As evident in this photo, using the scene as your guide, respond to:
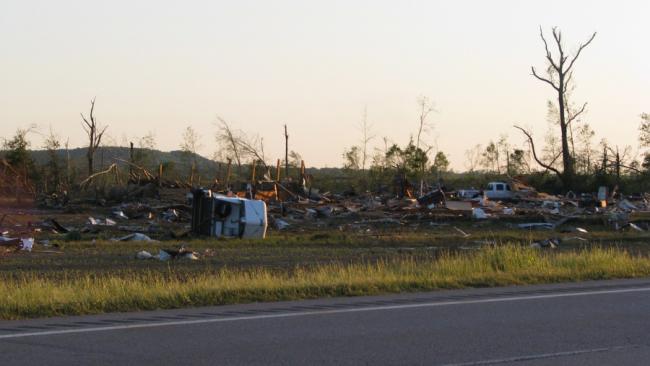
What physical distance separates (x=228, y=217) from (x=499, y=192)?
33.6m

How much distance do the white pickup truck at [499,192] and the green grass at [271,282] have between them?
39.9 metres

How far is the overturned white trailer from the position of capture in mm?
30406

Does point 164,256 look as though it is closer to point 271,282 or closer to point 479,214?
point 271,282

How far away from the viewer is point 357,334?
34.0ft

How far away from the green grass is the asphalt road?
68 cm

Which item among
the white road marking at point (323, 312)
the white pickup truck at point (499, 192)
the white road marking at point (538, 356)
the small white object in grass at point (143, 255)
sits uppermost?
the white pickup truck at point (499, 192)

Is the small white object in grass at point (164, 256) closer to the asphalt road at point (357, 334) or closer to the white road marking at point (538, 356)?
the asphalt road at point (357, 334)

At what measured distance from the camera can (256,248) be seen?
2753 cm

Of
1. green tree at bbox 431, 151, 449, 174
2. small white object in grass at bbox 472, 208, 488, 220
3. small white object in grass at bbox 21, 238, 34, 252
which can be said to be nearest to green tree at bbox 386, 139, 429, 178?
green tree at bbox 431, 151, 449, 174

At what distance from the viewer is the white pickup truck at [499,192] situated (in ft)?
197

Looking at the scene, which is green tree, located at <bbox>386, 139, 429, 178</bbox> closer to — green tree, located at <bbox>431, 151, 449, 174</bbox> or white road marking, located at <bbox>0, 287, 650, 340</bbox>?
green tree, located at <bbox>431, 151, 449, 174</bbox>

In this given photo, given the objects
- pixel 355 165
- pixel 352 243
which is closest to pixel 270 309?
pixel 352 243

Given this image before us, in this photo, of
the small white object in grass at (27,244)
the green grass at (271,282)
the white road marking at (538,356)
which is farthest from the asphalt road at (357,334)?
the small white object in grass at (27,244)

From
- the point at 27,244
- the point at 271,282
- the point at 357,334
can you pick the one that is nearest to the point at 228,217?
the point at 27,244
